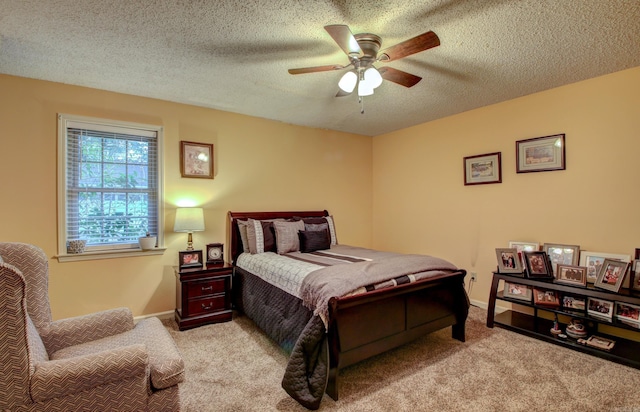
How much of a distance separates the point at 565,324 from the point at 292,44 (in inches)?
143

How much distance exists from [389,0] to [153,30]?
158 cm

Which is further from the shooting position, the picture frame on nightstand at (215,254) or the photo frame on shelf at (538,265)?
the picture frame on nightstand at (215,254)

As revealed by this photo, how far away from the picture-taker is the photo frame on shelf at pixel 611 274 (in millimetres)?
2523

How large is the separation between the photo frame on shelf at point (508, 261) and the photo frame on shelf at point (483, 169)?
88 centimetres

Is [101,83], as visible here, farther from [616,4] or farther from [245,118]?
[616,4]

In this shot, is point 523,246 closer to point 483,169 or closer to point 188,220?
point 483,169

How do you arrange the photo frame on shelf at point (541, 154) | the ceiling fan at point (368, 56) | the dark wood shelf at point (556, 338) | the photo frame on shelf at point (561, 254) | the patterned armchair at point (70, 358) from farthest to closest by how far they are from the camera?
the photo frame on shelf at point (541, 154) < the photo frame on shelf at point (561, 254) < the dark wood shelf at point (556, 338) < the ceiling fan at point (368, 56) < the patterned armchair at point (70, 358)

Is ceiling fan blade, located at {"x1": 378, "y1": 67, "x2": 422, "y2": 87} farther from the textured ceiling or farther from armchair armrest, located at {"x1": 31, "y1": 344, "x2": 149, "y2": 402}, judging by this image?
armchair armrest, located at {"x1": 31, "y1": 344, "x2": 149, "y2": 402}

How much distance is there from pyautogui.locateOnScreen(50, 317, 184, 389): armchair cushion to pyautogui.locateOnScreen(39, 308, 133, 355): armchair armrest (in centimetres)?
4

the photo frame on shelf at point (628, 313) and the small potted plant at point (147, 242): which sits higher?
the small potted plant at point (147, 242)

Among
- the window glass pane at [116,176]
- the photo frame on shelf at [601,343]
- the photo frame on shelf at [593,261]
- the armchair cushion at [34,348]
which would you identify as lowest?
the photo frame on shelf at [601,343]

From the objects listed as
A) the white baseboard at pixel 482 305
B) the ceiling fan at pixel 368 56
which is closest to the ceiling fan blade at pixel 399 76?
the ceiling fan at pixel 368 56

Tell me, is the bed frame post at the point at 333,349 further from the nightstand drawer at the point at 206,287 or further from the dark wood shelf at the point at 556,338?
the dark wood shelf at the point at 556,338

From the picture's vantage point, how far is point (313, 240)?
3.72 m
